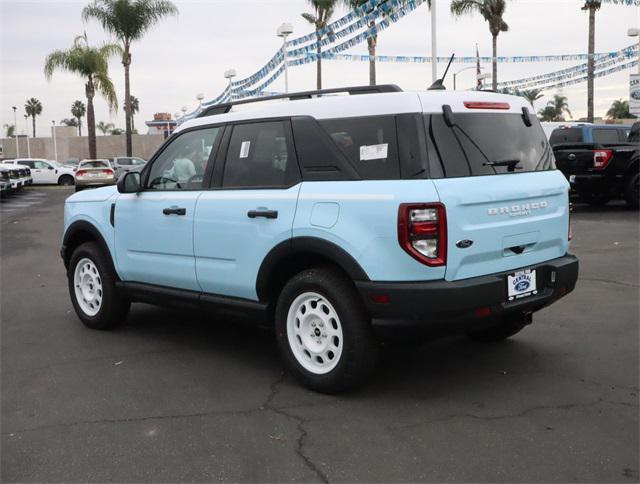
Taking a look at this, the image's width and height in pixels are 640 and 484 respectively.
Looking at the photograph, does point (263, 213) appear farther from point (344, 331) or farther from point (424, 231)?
point (424, 231)

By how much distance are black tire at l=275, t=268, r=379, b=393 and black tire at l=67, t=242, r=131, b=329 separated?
2.15 meters

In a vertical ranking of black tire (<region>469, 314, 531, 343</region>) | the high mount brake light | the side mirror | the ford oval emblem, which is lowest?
black tire (<region>469, 314, 531, 343</region>)

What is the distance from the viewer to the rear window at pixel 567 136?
53.2ft

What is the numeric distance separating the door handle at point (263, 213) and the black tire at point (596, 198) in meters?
12.3

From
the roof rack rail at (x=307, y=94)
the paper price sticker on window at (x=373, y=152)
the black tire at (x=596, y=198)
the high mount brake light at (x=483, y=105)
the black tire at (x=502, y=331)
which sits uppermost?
the roof rack rail at (x=307, y=94)

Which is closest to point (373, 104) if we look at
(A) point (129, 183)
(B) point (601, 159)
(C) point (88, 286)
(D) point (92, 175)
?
(A) point (129, 183)

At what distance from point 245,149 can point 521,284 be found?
207 cm

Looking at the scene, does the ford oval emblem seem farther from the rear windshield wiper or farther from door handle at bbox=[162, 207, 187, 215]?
door handle at bbox=[162, 207, 187, 215]

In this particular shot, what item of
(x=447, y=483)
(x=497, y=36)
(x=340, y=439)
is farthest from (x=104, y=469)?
(x=497, y=36)

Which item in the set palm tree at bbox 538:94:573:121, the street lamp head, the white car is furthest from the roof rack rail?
palm tree at bbox 538:94:573:121

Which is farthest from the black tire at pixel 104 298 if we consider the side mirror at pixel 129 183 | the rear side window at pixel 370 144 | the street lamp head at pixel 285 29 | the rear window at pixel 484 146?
the street lamp head at pixel 285 29

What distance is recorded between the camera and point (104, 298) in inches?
241

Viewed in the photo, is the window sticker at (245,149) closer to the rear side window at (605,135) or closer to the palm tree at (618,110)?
the rear side window at (605,135)

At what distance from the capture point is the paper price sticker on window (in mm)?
4254
